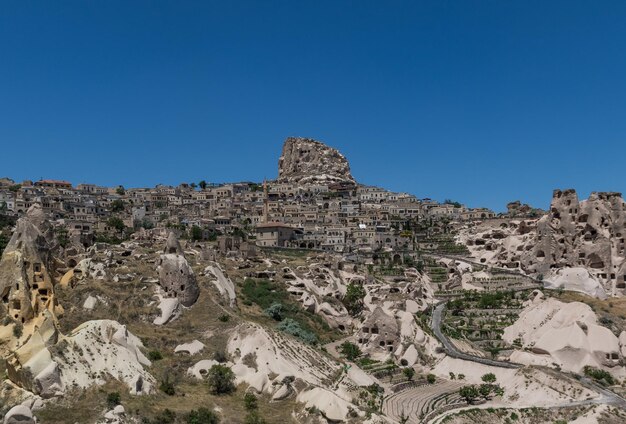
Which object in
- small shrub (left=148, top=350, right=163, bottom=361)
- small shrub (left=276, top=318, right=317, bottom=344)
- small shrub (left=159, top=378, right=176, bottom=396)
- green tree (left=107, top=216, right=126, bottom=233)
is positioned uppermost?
green tree (left=107, top=216, right=126, bottom=233)

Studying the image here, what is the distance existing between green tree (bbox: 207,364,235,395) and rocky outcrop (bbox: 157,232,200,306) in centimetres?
1330

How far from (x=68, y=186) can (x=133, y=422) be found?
130633 millimetres

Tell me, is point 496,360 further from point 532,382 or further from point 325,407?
point 325,407

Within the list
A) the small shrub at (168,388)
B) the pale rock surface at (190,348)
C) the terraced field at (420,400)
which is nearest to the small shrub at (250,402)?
the small shrub at (168,388)

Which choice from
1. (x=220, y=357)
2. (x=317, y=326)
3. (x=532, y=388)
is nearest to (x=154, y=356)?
(x=220, y=357)

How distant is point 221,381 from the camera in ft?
147

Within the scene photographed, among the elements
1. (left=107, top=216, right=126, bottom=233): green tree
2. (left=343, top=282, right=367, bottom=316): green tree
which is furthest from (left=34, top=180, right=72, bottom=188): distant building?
(left=343, top=282, right=367, bottom=316): green tree

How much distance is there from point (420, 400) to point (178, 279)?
23620 mm

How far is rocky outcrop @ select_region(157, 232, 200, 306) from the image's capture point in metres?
57.8

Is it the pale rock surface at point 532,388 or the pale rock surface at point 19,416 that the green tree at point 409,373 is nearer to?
the pale rock surface at point 532,388

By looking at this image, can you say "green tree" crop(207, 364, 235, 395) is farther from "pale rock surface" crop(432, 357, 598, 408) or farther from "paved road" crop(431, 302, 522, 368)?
"paved road" crop(431, 302, 522, 368)

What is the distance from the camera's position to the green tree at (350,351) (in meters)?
58.5

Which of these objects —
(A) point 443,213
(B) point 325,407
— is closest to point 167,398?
(B) point 325,407

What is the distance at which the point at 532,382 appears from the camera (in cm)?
4991
